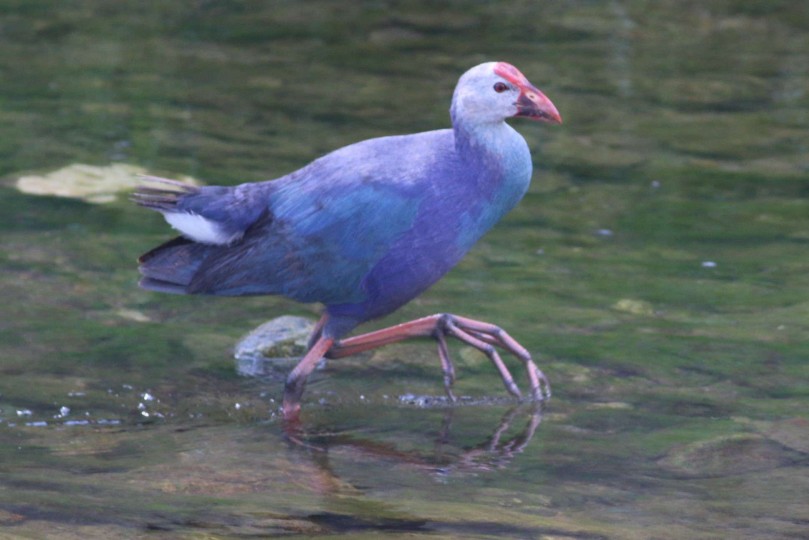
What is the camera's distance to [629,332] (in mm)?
5574

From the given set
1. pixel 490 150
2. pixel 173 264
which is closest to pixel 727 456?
pixel 490 150

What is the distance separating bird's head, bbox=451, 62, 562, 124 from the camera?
460 cm

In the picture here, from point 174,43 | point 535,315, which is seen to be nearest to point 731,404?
point 535,315

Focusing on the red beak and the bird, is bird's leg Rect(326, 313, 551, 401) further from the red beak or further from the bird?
the red beak

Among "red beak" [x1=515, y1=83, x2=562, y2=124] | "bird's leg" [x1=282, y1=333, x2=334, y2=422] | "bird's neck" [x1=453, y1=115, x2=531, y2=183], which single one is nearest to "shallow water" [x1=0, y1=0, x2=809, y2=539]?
"bird's leg" [x1=282, y1=333, x2=334, y2=422]

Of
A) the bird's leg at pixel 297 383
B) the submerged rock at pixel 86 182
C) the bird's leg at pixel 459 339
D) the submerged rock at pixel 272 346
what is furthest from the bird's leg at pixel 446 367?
the submerged rock at pixel 86 182

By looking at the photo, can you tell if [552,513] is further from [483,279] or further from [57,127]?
[57,127]

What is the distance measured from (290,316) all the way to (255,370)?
37cm

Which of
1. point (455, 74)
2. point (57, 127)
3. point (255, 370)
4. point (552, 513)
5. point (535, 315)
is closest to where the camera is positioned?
point (552, 513)

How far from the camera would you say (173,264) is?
5.04 metres

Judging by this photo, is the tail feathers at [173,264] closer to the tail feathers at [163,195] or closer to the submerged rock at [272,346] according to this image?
the tail feathers at [163,195]

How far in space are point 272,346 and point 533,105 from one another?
5.13 ft

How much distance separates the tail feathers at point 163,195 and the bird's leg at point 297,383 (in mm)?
744

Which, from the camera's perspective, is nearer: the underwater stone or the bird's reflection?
the bird's reflection
